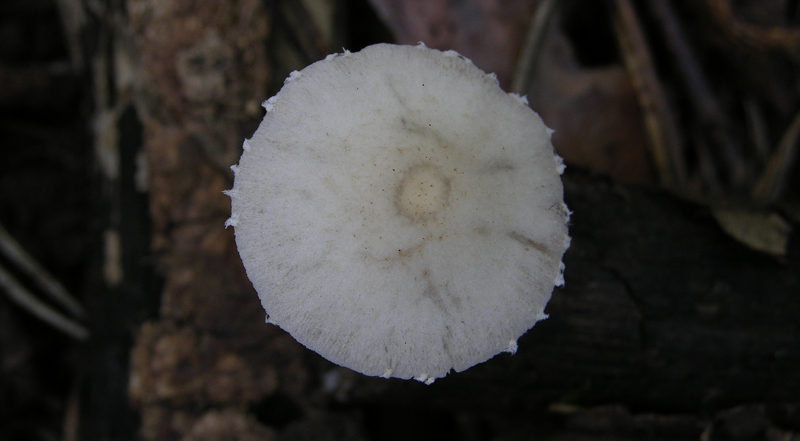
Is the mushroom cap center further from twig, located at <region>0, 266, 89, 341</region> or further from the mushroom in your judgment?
twig, located at <region>0, 266, 89, 341</region>

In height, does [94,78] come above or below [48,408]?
above

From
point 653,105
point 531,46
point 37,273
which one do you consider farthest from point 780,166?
point 37,273

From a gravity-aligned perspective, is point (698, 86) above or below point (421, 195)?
below

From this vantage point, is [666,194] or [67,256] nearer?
[666,194]

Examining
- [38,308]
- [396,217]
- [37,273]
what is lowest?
[38,308]

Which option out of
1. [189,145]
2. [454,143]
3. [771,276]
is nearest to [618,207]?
[771,276]

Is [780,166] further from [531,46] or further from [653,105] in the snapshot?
[531,46]

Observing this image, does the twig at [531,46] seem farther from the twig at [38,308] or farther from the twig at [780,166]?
the twig at [38,308]

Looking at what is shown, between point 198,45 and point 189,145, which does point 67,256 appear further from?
point 198,45
